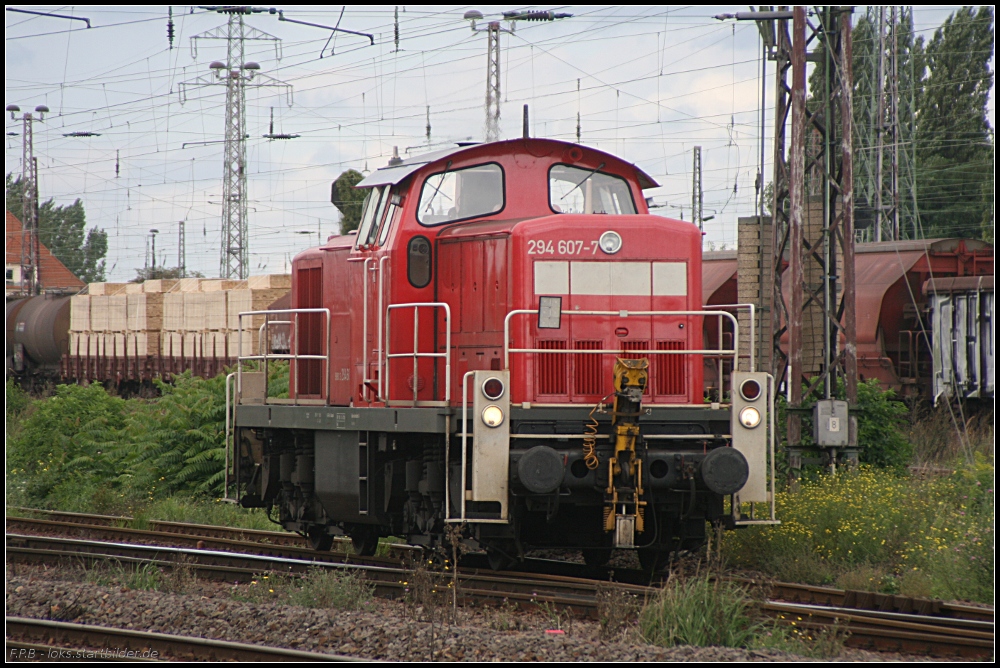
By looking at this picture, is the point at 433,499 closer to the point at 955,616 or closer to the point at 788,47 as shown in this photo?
the point at 955,616

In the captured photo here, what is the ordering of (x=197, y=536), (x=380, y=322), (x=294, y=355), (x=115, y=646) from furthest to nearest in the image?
(x=197, y=536), (x=294, y=355), (x=380, y=322), (x=115, y=646)

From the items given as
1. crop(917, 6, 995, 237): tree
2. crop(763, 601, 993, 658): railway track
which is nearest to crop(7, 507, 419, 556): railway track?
crop(763, 601, 993, 658): railway track

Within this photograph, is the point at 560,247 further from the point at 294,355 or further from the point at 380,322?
the point at 294,355

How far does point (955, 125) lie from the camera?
44.2 metres

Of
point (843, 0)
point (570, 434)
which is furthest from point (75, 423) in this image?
point (843, 0)

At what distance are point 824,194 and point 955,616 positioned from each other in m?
6.29

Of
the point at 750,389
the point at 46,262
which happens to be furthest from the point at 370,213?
the point at 46,262

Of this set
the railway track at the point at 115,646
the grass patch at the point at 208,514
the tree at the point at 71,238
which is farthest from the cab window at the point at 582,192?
the tree at the point at 71,238

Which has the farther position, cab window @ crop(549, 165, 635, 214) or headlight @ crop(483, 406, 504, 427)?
cab window @ crop(549, 165, 635, 214)

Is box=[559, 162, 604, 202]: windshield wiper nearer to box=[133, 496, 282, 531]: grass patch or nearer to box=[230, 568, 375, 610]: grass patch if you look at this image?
box=[230, 568, 375, 610]: grass patch

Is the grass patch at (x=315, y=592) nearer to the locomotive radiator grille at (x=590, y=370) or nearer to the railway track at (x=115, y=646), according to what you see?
the railway track at (x=115, y=646)

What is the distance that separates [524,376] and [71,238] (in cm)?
8368

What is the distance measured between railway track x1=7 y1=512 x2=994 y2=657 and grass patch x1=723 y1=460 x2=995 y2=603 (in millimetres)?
659

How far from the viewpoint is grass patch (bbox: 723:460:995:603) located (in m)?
8.59
